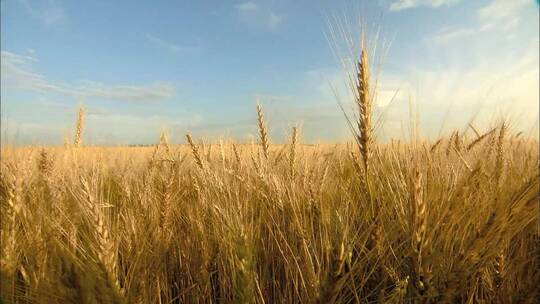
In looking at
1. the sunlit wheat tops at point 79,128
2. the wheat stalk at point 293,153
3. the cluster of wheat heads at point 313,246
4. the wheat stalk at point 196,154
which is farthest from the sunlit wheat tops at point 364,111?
the sunlit wheat tops at point 79,128

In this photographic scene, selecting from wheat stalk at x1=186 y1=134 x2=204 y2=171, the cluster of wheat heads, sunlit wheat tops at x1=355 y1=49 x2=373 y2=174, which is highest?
sunlit wheat tops at x1=355 y1=49 x2=373 y2=174

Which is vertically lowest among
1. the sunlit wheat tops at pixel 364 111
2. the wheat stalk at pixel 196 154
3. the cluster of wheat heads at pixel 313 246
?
the cluster of wheat heads at pixel 313 246

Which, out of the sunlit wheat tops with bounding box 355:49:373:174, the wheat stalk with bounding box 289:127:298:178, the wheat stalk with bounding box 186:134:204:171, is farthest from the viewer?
the wheat stalk with bounding box 186:134:204:171

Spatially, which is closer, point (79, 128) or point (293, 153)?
point (293, 153)

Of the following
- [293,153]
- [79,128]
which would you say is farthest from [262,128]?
[79,128]

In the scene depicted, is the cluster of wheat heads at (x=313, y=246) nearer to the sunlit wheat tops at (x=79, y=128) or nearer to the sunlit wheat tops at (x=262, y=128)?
the sunlit wheat tops at (x=262, y=128)

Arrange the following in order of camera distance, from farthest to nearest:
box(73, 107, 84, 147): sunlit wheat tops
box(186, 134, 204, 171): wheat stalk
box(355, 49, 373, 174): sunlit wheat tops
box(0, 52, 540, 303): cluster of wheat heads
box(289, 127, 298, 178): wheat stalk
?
box(73, 107, 84, 147): sunlit wheat tops, box(186, 134, 204, 171): wheat stalk, box(289, 127, 298, 178): wheat stalk, box(355, 49, 373, 174): sunlit wheat tops, box(0, 52, 540, 303): cluster of wheat heads

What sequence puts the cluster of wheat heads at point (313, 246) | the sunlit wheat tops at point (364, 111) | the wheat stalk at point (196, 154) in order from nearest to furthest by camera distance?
the cluster of wheat heads at point (313, 246) → the sunlit wheat tops at point (364, 111) → the wheat stalk at point (196, 154)

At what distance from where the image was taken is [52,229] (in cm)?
146

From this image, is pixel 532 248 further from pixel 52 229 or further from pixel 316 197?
pixel 52 229

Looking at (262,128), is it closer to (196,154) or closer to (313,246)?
(196,154)

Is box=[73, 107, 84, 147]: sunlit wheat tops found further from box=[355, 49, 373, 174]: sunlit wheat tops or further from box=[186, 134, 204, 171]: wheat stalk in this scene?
box=[355, 49, 373, 174]: sunlit wheat tops

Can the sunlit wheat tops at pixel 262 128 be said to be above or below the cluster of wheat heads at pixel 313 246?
above

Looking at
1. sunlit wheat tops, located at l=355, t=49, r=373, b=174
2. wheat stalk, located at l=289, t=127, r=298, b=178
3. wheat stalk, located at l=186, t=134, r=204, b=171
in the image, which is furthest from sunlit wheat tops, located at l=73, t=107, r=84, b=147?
sunlit wheat tops, located at l=355, t=49, r=373, b=174
